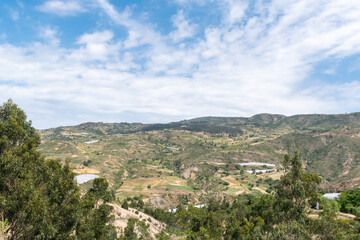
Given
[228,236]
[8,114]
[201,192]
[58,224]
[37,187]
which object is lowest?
[201,192]

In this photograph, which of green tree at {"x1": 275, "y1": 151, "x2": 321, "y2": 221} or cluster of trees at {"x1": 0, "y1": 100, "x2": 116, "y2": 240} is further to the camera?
green tree at {"x1": 275, "y1": 151, "x2": 321, "y2": 221}

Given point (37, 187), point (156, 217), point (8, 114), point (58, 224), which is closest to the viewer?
point (58, 224)

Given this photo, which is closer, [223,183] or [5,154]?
[5,154]

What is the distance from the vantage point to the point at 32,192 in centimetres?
1864

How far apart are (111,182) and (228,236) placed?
13094 centimetres

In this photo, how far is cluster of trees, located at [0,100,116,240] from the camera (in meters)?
18.2

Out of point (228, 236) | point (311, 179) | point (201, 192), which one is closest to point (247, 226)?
point (228, 236)

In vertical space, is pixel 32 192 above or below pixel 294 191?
above

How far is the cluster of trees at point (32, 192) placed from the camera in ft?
59.7

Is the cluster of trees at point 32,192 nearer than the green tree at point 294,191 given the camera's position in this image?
Yes

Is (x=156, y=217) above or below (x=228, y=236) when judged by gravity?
below

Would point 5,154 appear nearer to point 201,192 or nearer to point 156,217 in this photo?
point 156,217

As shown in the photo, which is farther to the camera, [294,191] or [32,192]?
[294,191]

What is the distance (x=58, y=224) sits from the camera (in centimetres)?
1991
